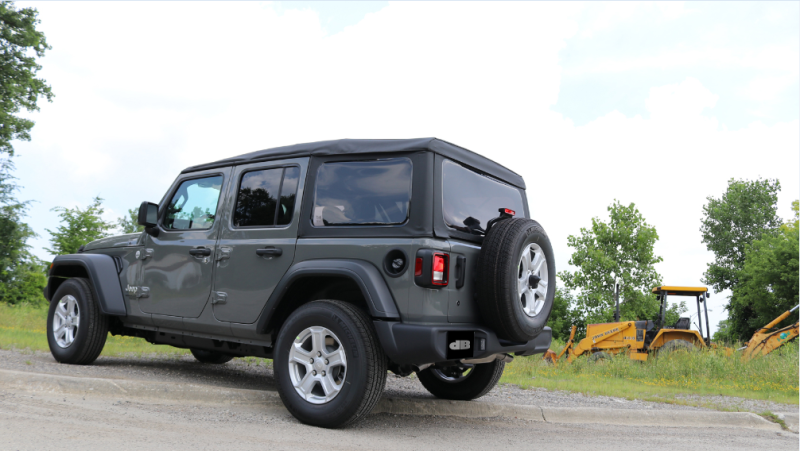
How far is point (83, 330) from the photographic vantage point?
647cm

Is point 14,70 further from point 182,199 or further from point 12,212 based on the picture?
point 182,199

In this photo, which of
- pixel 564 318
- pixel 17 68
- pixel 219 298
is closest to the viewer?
pixel 219 298

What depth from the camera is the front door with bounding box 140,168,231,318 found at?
562 centimetres

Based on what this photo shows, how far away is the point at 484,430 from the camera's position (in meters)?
5.14

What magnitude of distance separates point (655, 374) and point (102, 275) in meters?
9.58


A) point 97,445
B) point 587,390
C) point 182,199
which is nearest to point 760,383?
point 587,390

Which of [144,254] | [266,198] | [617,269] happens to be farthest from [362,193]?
[617,269]

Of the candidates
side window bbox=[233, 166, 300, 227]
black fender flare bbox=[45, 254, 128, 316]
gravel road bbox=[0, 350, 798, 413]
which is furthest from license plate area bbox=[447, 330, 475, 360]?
black fender flare bbox=[45, 254, 128, 316]

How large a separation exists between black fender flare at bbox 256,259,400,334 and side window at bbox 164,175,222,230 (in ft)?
4.42

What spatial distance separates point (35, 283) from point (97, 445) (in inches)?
1197

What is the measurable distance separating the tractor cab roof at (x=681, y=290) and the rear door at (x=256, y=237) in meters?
15.7

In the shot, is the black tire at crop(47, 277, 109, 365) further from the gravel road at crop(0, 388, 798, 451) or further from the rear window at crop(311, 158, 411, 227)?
the rear window at crop(311, 158, 411, 227)

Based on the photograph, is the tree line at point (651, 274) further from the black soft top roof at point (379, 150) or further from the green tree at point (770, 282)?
the black soft top roof at point (379, 150)

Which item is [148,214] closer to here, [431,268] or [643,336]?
[431,268]
